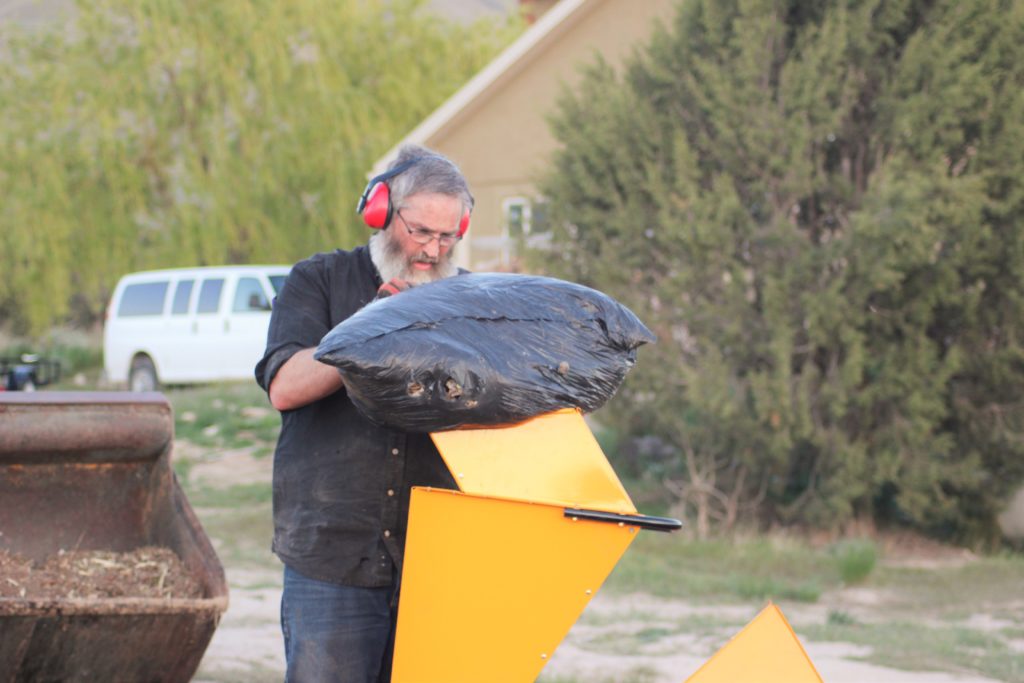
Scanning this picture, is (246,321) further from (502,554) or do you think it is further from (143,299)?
(502,554)

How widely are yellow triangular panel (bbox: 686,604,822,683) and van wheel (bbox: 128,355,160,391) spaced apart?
17262 mm

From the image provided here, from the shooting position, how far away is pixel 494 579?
2592 mm

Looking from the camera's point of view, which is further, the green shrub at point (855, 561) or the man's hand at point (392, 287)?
the green shrub at point (855, 561)

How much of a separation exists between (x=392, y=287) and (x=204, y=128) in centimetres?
2456

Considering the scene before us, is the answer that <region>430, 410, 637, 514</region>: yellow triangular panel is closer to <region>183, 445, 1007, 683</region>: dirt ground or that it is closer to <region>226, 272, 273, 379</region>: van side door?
<region>183, 445, 1007, 683</region>: dirt ground

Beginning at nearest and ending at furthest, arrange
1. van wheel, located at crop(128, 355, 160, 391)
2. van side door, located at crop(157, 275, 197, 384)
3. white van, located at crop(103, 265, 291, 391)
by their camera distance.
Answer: white van, located at crop(103, 265, 291, 391)
van side door, located at crop(157, 275, 197, 384)
van wheel, located at crop(128, 355, 160, 391)

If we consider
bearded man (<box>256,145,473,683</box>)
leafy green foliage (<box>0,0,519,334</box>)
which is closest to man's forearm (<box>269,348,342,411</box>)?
bearded man (<box>256,145,473,683</box>)

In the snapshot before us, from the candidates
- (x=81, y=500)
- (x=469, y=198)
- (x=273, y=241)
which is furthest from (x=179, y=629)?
(x=273, y=241)

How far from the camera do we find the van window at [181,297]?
1867 cm

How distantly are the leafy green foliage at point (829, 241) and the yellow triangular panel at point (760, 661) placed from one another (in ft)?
21.1

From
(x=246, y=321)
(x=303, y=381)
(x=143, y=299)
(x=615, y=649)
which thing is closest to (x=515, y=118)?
(x=246, y=321)

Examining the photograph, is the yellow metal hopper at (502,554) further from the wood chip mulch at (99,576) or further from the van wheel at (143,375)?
the van wheel at (143,375)

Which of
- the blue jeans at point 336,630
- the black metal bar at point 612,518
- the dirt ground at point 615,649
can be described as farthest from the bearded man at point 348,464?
the dirt ground at point 615,649

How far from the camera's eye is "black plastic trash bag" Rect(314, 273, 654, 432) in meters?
2.61
